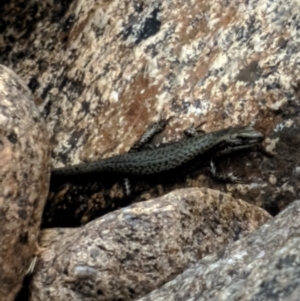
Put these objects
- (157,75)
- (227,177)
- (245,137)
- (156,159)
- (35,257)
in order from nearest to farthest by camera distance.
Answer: (35,257) → (245,137) → (227,177) → (157,75) → (156,159)

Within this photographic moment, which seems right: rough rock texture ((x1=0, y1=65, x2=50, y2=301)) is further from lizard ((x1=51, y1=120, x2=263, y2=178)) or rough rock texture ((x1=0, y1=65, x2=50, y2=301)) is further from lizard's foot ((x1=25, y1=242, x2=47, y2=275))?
lizard ((x1=51, y1=120, x2=263, y2=178))

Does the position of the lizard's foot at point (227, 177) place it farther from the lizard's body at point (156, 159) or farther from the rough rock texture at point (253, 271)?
the rough rock texture at point (253, 271)

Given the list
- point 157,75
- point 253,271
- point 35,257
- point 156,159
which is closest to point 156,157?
point 156,159

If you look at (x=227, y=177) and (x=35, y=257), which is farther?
(x=227, y=177)

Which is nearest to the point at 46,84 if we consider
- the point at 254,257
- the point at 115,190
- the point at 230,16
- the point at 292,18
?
the point at 115,190

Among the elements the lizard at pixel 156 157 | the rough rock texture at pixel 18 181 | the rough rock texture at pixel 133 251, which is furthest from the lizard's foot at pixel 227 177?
the rough rock texture at pixel 18 181

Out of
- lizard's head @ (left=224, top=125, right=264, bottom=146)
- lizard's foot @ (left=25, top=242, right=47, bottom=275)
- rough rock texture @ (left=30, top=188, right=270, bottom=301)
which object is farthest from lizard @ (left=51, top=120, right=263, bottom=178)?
rough rock texture @ (left=30, top=188, right=270, bottom=301)

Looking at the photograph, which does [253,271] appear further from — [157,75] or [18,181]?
[157,75]
